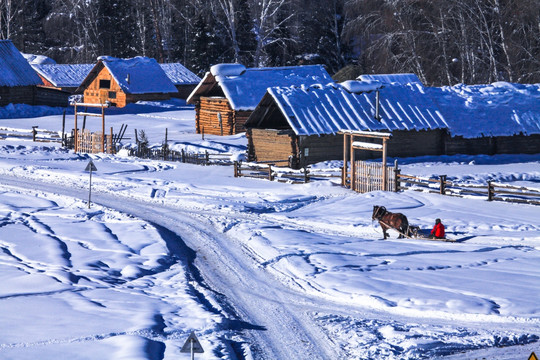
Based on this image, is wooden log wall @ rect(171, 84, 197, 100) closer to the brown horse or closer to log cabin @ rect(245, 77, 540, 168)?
log cabin @ rect(245, 77, 540, 168)

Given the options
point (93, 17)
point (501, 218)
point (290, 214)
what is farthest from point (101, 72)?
point (501, 218)

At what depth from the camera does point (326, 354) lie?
14352 millimetres

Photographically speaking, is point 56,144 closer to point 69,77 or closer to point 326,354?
point 69,77

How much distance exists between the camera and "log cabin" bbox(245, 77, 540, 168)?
38250 millimetres

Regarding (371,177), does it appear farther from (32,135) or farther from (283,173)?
(32,135)

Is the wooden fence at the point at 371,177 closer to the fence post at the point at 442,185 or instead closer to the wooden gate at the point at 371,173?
the wooden gate at the point at 371,173

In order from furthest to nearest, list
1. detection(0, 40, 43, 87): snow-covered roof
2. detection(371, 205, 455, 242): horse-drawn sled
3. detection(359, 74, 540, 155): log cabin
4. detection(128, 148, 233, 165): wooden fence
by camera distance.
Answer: detection(0, 40, 43, 87): snow-covered roof < detection(359, 74, 540, 155): log cabin < detection(128, 148, 233, 165): wooden fence < detection(371, 205, 455, 242): horse-drawn sled

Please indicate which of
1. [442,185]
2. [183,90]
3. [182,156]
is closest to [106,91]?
[183,90]

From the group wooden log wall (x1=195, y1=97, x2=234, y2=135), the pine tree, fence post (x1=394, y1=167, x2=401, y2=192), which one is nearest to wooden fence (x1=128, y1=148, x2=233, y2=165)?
wooden log wall (x1=195, y1=97, x2=234, y2=135)

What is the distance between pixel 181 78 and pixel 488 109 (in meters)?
35.0

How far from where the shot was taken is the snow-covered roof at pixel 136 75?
65875mm

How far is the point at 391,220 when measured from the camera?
23547mm

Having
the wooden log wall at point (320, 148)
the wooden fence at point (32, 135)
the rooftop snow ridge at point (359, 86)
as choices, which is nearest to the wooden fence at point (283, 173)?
the wooden log wall at point (320, 148)

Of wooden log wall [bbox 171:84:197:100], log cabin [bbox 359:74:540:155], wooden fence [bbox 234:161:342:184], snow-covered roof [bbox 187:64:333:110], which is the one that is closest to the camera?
wooden fence [bbox 234:161:342:184]
